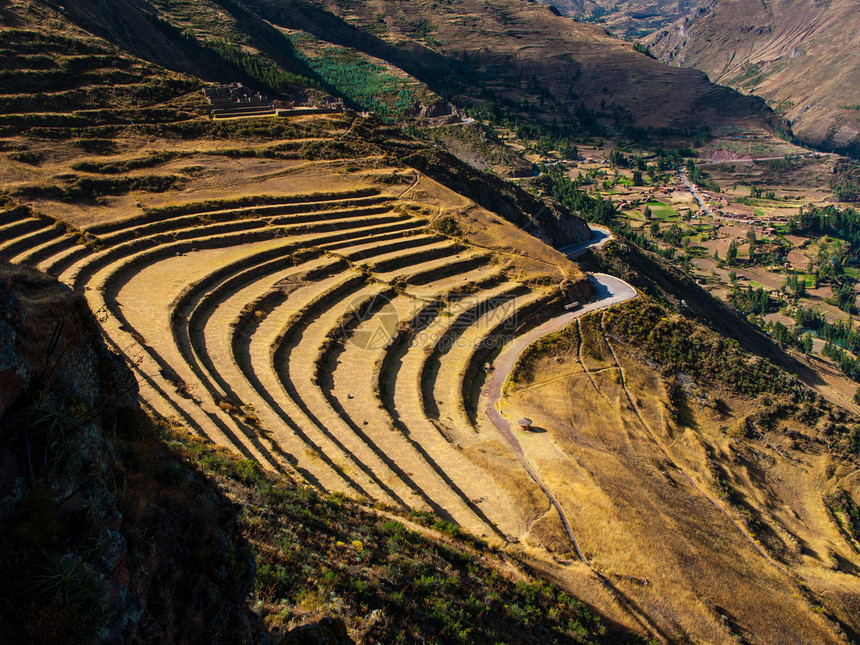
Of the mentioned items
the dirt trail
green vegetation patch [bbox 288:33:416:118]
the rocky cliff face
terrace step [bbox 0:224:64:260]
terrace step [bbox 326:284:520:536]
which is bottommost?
the dirt trail

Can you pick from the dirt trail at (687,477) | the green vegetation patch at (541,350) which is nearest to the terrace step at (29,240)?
the green vegetation patch at (541,350)

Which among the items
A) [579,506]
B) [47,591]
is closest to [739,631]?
[579,506]

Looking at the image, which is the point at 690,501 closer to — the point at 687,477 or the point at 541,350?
the point at 687,477

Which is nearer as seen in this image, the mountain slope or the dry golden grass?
the dry golden grass

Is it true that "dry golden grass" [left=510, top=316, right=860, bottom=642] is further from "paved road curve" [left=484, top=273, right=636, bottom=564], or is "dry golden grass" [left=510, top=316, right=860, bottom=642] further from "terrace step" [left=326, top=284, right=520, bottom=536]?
"terrace step" [left=326, top=284, right=520, bottom=536]

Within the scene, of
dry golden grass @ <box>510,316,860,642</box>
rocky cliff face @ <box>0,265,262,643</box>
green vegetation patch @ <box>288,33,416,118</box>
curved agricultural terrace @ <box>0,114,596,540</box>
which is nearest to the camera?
rocky cliff face @ <box>0,265,262,643</box>

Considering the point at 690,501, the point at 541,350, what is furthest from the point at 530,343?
the point at 690,501

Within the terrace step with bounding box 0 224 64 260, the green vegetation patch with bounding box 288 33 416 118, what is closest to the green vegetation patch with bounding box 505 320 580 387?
the terrace step with bounding box 0 224 64 260
